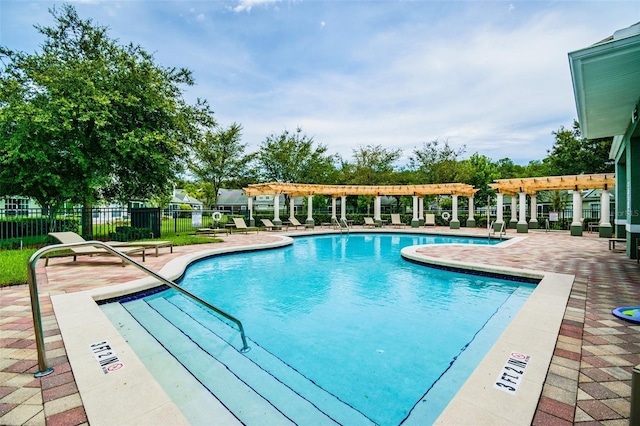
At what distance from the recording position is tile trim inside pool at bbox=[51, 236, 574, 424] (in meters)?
2.05

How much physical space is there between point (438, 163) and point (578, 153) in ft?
35.9

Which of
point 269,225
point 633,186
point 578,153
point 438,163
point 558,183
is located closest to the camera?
point 633,186

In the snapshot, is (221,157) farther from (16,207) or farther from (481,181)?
(481,181)

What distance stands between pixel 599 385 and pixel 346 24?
14.1 meters

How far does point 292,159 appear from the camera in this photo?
30672 mm

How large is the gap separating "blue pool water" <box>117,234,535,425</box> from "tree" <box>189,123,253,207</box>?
19813 millimetres

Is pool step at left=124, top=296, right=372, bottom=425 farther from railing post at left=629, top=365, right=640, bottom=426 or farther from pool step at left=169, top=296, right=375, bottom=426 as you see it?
railing post at left=629, top=365, right=640, bottom=426

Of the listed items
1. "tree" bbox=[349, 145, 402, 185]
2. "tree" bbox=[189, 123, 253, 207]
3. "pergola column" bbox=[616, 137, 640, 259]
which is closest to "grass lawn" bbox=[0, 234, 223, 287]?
"pergola column" bbox=[616, 137, 640, 259]

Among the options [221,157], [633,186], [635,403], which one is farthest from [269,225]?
[635,403]

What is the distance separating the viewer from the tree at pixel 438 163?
3019 cm

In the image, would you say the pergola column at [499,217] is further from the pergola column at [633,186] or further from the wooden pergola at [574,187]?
the pergola column at [633,186]

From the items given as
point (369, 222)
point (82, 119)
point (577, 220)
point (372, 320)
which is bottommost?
point (372, 320)

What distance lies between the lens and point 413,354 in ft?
12.4

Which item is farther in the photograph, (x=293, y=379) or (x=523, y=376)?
(x=293, y=379)
